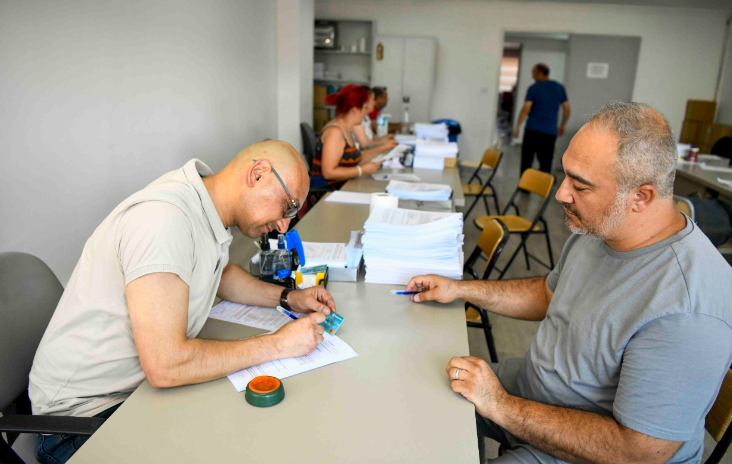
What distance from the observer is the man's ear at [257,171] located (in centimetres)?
127

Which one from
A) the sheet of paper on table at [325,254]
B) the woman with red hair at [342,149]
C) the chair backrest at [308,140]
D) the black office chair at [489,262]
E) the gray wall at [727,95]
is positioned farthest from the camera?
the gray wall at [727,95]

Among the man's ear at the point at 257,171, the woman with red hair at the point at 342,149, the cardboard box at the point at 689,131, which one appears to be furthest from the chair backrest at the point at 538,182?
the cardboard box at the point at 689,131

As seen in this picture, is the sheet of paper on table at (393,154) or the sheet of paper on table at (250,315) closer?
the sheet of paper on table at (250,315)

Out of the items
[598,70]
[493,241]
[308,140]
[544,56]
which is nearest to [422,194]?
[493,241]

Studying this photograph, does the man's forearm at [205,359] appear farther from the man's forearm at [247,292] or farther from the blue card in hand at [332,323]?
the man's forearm at [247,292]

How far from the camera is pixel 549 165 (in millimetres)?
7082

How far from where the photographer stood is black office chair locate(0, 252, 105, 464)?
4.00ft

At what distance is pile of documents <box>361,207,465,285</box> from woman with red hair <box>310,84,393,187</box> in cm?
212

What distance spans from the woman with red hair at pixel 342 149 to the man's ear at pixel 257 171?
2435mm

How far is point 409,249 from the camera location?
64.4 inches

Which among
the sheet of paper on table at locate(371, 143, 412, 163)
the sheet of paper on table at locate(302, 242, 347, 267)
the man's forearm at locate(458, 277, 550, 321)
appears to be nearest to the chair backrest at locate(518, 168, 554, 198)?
the sheet of paper on table at locate(371, 143, 412, 163)

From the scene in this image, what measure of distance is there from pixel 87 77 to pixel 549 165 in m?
6.17

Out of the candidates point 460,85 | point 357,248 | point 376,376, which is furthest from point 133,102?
point 460,85

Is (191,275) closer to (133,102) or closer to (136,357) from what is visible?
(136,357)
